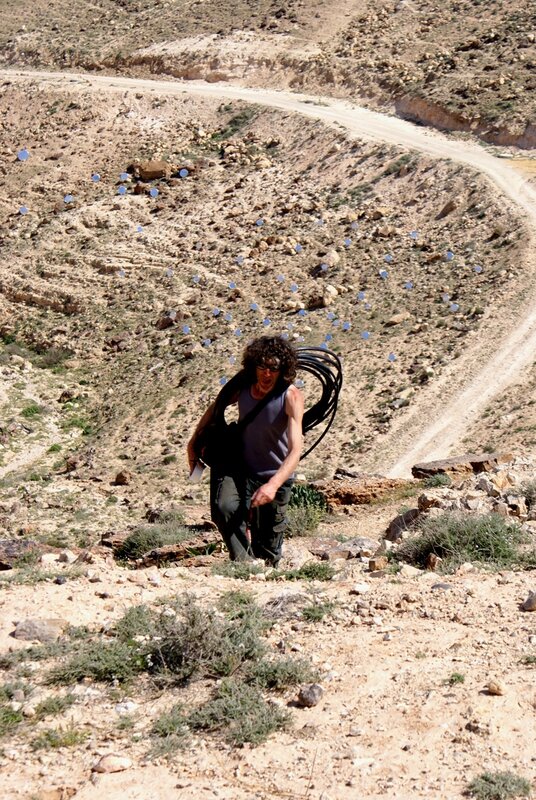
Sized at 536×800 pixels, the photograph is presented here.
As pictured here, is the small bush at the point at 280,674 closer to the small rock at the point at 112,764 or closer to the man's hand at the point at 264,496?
the small rock at the point at 112,764

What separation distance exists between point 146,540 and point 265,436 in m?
3.70

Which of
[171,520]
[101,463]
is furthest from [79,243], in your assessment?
[171,520]

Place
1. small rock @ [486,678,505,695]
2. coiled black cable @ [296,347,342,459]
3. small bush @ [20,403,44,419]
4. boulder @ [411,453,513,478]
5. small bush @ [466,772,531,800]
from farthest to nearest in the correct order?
small bush @ [20,403,44,419] → boulder @ [411,453,513,478] → coiled black cable @ [296,347,342,459] → small rock @ [486,678,505,695] → small bush @ [466,772,531,800]

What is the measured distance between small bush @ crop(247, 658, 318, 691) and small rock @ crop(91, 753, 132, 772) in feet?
2.86

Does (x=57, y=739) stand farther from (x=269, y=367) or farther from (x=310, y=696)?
(x=269, y=367)

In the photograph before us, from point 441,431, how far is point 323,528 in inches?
263

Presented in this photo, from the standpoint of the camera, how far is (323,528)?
11992 mm

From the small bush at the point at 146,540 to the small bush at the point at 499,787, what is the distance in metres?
5.74

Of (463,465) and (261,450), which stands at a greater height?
(261,450)

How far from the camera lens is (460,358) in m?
20.3

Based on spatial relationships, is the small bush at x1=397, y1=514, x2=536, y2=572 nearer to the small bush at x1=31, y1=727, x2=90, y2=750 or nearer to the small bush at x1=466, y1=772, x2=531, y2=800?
the small bush at x1=466, y1=772, x2=531, y2=800

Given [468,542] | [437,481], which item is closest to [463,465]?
[437,481]

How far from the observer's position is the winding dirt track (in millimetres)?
18016

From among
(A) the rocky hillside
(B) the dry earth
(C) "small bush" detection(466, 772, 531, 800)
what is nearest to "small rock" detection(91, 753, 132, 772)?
(B) the dry earth
